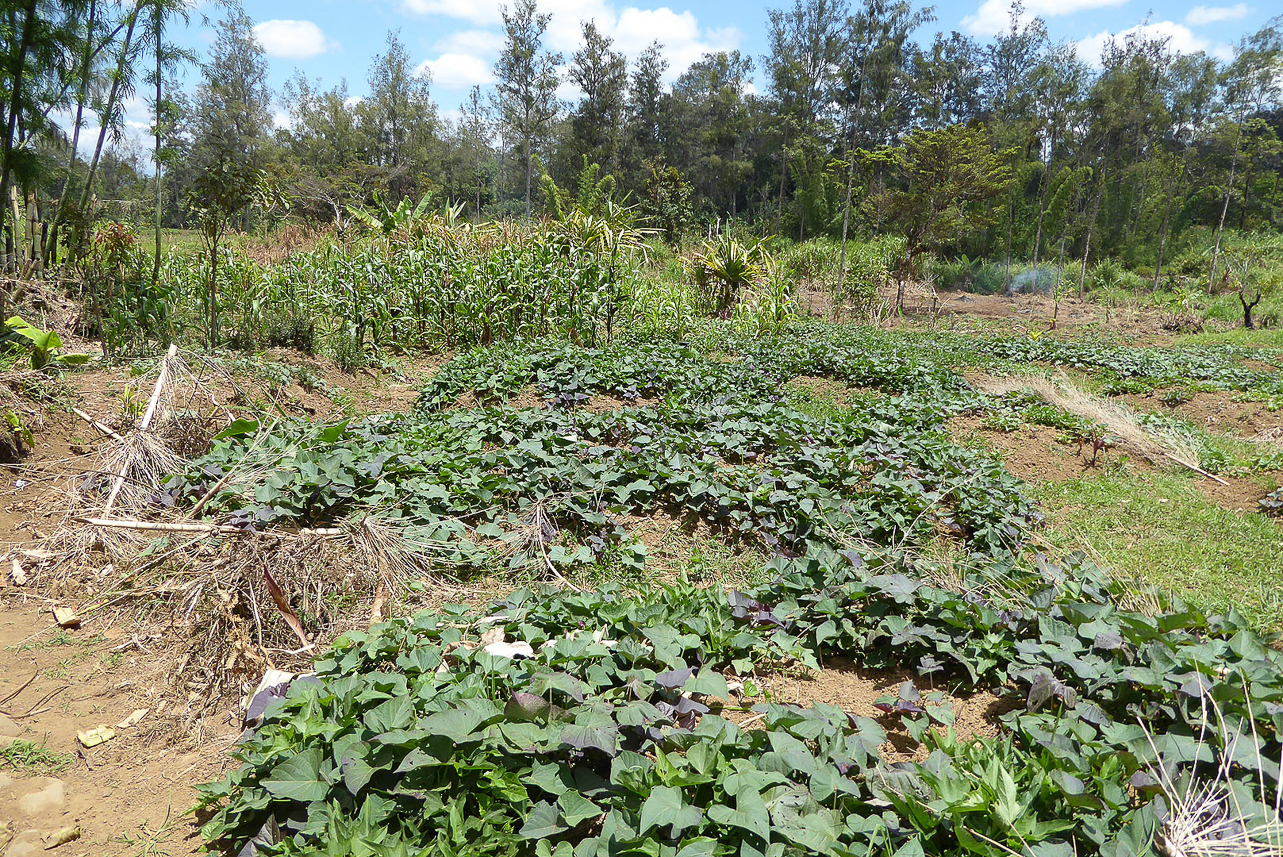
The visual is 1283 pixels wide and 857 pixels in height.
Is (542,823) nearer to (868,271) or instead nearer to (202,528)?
(202,528)

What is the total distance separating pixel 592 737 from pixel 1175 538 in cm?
409

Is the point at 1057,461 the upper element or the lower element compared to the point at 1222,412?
lower

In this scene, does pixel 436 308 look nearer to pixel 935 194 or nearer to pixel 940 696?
pixel 940 696

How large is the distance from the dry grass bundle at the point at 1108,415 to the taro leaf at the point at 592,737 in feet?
17.9

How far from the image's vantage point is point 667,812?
1.52m

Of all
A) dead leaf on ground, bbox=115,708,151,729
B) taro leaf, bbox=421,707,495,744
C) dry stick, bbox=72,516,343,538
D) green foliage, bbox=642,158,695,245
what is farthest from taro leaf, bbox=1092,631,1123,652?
green foliage, bbox=642,158,695,245

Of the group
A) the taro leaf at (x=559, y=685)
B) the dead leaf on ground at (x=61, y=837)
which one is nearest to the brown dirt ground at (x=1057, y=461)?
the taro leaf at (x=559, y=685)

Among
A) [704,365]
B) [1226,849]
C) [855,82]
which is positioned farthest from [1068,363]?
[855,82]

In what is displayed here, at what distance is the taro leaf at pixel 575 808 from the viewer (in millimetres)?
1569

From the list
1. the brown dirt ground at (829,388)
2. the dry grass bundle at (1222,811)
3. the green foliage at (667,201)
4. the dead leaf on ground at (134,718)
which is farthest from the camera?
the green foliage at (667,201)

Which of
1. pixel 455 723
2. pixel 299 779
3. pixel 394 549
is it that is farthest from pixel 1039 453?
pixel 299 779

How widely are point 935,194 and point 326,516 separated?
1637 cm

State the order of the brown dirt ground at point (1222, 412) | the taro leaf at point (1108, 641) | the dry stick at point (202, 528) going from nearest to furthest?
the taro leaf at point (1108, 641) < the dry stick at point (202, 528) < the brown dirt ground at point (1222, 412)

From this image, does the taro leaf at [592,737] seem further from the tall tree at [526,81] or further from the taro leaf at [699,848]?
the tall tree at [526,81]
